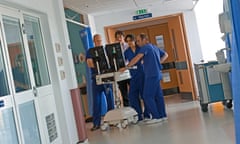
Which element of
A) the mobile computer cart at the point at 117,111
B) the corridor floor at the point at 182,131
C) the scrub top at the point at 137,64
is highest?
the scrub top at the point at 137,64

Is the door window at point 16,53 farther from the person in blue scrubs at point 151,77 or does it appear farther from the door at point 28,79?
the person in blue scrubs at point 151,77

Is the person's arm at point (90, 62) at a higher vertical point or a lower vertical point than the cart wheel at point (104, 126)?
higher

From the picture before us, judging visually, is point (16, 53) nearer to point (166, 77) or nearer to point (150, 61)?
point (150, 61)

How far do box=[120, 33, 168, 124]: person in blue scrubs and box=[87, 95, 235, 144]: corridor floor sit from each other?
264 millimetres

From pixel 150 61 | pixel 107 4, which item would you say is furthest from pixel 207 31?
pixel 150 61

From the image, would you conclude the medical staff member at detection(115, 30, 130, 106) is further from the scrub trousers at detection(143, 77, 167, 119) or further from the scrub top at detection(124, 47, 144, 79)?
the scrub trousers at detection(143, 77, 167, 119)

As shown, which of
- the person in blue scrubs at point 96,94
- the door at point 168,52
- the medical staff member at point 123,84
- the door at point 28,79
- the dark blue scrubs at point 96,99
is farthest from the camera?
the door at point 168,52

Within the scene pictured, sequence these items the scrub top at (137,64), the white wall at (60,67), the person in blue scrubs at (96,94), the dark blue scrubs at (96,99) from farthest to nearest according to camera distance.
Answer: the scrub top at (137,64), the dark blue scrubs at (96,99), the person in blue scrubs at (96,94), the white wall at (60,67)

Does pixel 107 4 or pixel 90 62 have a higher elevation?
pixel 107 4

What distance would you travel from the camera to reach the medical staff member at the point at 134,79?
288 inches

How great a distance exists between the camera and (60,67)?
5.70 meters

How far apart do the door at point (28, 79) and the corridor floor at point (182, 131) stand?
1.28m

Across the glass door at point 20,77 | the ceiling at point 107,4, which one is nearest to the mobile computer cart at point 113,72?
the ceiling at point 107,4

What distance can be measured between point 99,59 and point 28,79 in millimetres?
2152
